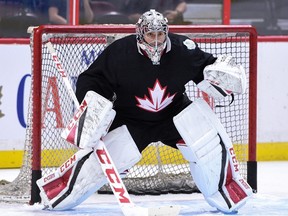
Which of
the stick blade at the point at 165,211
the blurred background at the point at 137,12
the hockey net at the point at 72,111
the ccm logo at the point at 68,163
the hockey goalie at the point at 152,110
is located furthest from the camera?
the blurred background at the point at 137,12

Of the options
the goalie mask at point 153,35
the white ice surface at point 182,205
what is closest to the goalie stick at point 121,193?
the white ice surface at point 182,205

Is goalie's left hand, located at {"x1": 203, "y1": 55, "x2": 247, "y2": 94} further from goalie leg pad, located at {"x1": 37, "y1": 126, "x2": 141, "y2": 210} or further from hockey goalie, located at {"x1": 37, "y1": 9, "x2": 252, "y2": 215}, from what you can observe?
goalie leg pad, located at {"x1": 37, "y1": 126, "x2": 141, "y2": 210}

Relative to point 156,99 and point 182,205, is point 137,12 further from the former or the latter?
point 156,99

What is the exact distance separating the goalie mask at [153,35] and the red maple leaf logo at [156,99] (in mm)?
135

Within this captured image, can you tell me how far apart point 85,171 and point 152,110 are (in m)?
0.41

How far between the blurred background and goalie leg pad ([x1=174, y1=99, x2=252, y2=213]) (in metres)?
2.22

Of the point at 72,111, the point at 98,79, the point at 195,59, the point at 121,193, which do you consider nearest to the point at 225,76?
the point at 195,59

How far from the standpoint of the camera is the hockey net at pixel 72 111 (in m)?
5.12

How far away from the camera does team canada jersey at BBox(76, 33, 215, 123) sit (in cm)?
475

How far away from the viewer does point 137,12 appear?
6.93 meters

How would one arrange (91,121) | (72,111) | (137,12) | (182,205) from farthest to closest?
1. (137,12)
2. (72,111)
3. (182,205)
4. (91,121)

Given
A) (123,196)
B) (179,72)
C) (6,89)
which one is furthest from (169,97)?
(6,89)

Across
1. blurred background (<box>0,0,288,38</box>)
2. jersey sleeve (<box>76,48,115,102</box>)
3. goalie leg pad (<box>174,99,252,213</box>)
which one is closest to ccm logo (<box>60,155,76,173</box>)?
jersey sleeve (<box>76,48,115,102</box>)

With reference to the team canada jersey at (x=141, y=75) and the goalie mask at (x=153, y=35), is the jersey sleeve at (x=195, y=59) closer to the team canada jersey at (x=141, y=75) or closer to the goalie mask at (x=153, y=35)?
the team canada jersey at (x=141, y=75)
